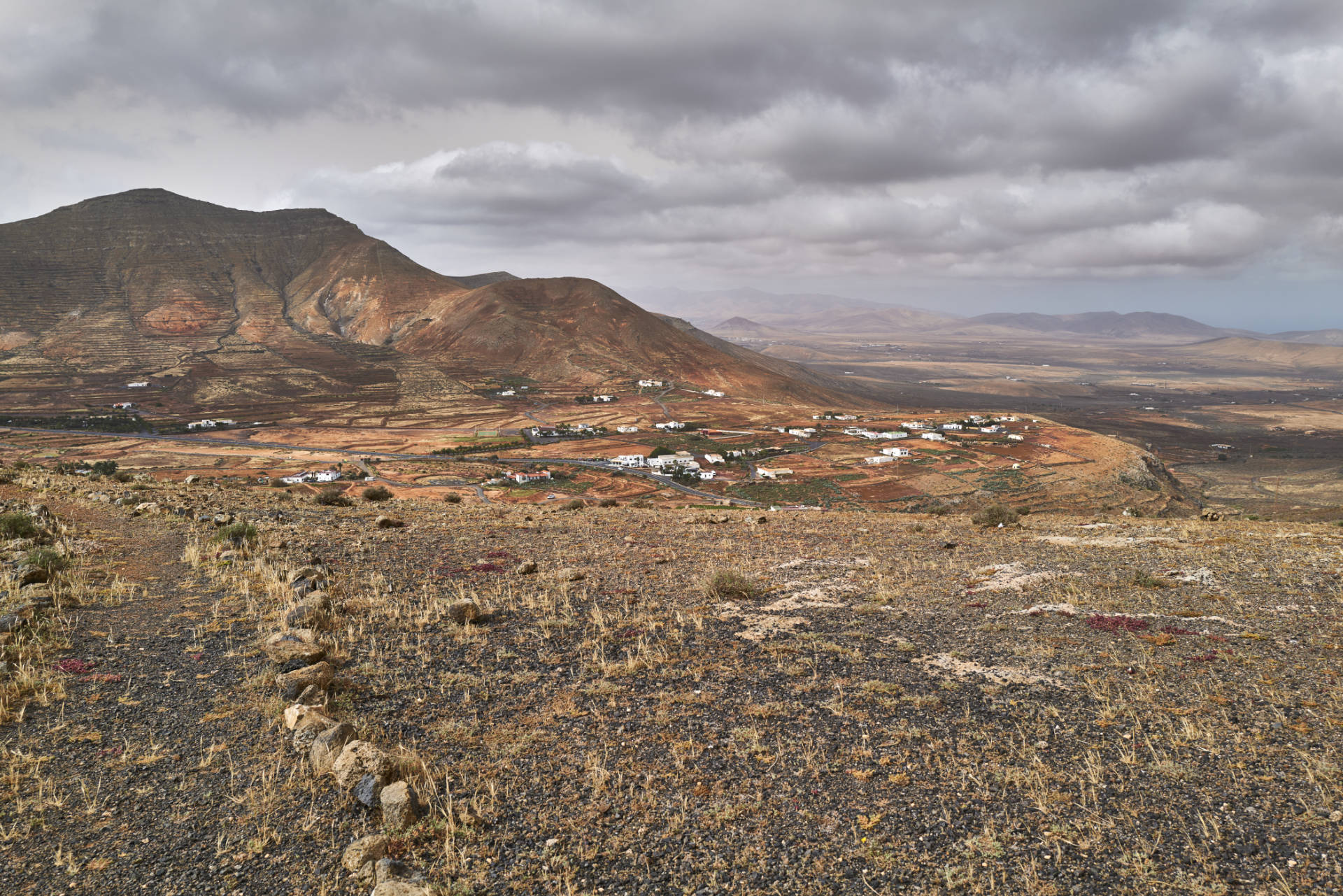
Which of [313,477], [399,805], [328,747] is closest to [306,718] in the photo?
[328,747]

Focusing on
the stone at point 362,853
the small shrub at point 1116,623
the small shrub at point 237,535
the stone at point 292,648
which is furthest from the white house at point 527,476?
the stone at point 362,853

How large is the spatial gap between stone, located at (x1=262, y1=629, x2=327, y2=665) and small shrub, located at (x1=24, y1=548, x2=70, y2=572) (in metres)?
6.74

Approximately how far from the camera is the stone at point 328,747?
7.56 metres

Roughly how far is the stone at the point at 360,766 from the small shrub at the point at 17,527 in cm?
1569

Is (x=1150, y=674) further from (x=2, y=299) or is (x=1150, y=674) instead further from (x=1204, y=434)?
(x=2, y=299)

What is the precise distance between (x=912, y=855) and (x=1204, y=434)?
744ft

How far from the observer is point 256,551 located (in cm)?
1706

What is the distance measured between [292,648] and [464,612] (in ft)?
10.0

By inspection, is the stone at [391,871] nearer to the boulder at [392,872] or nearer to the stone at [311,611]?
the boulder at [392,872]

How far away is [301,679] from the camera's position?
372 inches

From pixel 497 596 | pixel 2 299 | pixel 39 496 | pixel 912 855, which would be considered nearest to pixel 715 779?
pixel 912 855

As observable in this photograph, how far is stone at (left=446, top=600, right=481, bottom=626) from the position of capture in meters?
12.6

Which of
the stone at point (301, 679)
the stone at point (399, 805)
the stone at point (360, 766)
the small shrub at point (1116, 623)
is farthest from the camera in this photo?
the small shrub at point (1116, 623)

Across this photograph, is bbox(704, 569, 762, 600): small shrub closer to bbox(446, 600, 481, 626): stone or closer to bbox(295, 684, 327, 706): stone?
bbox(446, 600, 481, 626): stone
